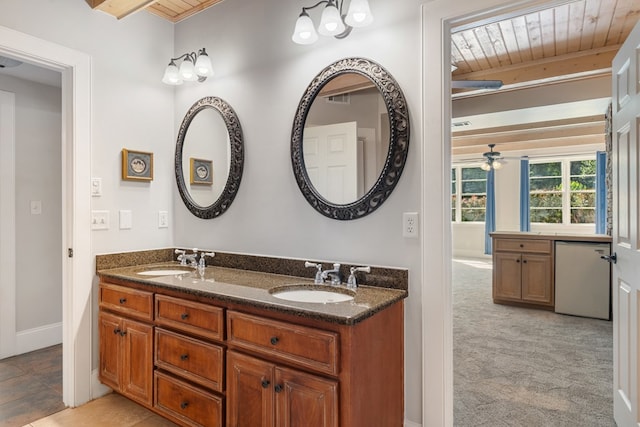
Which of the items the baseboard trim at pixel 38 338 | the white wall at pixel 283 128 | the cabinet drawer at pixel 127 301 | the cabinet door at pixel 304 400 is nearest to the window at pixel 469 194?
the white wall at pixel 283 128

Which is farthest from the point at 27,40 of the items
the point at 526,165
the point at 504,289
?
the point at 526,165

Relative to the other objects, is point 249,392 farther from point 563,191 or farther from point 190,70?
point 563,191

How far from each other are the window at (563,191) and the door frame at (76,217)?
8857 mm

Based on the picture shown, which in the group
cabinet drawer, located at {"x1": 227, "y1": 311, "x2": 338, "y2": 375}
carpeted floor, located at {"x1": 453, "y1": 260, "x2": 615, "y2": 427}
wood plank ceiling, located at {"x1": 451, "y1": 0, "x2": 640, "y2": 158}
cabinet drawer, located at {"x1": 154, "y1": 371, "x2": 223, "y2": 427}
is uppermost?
wood plank ceiling, located at {"x1": 451, "y1": 0, "x2": 640, "y2": 158}

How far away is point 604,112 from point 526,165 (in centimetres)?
420

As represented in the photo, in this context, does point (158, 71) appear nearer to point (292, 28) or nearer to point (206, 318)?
point (292, 28)

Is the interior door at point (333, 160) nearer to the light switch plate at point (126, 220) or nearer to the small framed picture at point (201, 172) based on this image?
the small framed picture at point (201, 172)

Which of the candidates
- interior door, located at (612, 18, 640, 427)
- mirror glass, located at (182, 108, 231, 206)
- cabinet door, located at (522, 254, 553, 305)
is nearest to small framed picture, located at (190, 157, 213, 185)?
mirror glass, located at (182, 108, 231, 206)

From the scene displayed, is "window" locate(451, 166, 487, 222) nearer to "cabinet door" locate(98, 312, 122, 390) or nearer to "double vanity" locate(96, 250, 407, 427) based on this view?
"double vanity" locate(96, 250, 407, 427)

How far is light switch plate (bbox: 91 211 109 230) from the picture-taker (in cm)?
248

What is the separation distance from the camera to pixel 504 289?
4871 millimetres

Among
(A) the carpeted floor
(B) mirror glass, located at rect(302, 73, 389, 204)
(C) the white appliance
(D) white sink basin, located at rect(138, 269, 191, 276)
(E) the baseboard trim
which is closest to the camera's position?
(B) mirror glass, located at rect(302, 73, 389, 204)

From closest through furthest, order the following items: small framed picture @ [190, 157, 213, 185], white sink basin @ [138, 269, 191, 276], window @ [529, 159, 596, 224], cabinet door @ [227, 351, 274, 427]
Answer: cabinet door @ [227, 351, 274, 427] → white sink basin @ [138, 269, 191, 276] → small framed picture @ [190, 157, 213, 185] → window @ [529, 159, 596, 224]

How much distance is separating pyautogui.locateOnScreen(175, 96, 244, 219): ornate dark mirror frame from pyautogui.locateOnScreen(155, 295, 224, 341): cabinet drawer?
0.79 m
